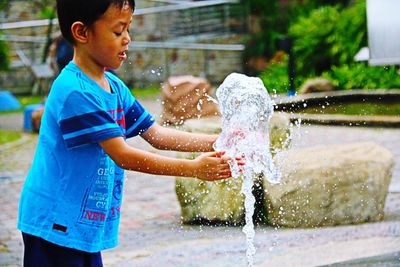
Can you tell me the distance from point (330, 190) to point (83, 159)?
3020 millimetres

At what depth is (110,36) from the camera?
2645mm

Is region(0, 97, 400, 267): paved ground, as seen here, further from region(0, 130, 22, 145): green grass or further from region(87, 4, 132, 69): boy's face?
region(0, 130, 22, 145): green grass

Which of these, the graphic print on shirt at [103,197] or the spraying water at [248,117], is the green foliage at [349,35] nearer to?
the spraying water at [248,117]

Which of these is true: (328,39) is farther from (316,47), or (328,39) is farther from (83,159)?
(83,159)

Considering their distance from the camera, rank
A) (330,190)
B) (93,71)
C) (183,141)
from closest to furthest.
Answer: (93,71) < (183,141) < (330,190)

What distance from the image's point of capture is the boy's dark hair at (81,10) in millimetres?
2613

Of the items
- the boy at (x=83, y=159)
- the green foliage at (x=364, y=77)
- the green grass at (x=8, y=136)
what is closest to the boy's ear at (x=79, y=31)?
the boy at (x=83, y=159)

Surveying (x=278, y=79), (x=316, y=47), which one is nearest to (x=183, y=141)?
(x=278, y=79)

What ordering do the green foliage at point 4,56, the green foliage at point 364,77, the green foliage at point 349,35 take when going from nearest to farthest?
1. the green foliage at point 364,77
2. the green foliage at point 349,35
3. the green foliage at point 4,56

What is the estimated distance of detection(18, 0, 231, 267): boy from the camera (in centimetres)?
259

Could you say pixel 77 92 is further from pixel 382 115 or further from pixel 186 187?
pixel 382 115

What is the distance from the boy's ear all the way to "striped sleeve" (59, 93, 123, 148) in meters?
0.19

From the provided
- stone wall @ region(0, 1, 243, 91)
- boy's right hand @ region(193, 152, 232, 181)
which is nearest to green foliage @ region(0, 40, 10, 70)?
stone wall @ region(0, 1, 243, 91)

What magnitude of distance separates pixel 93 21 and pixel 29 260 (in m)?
0.76
